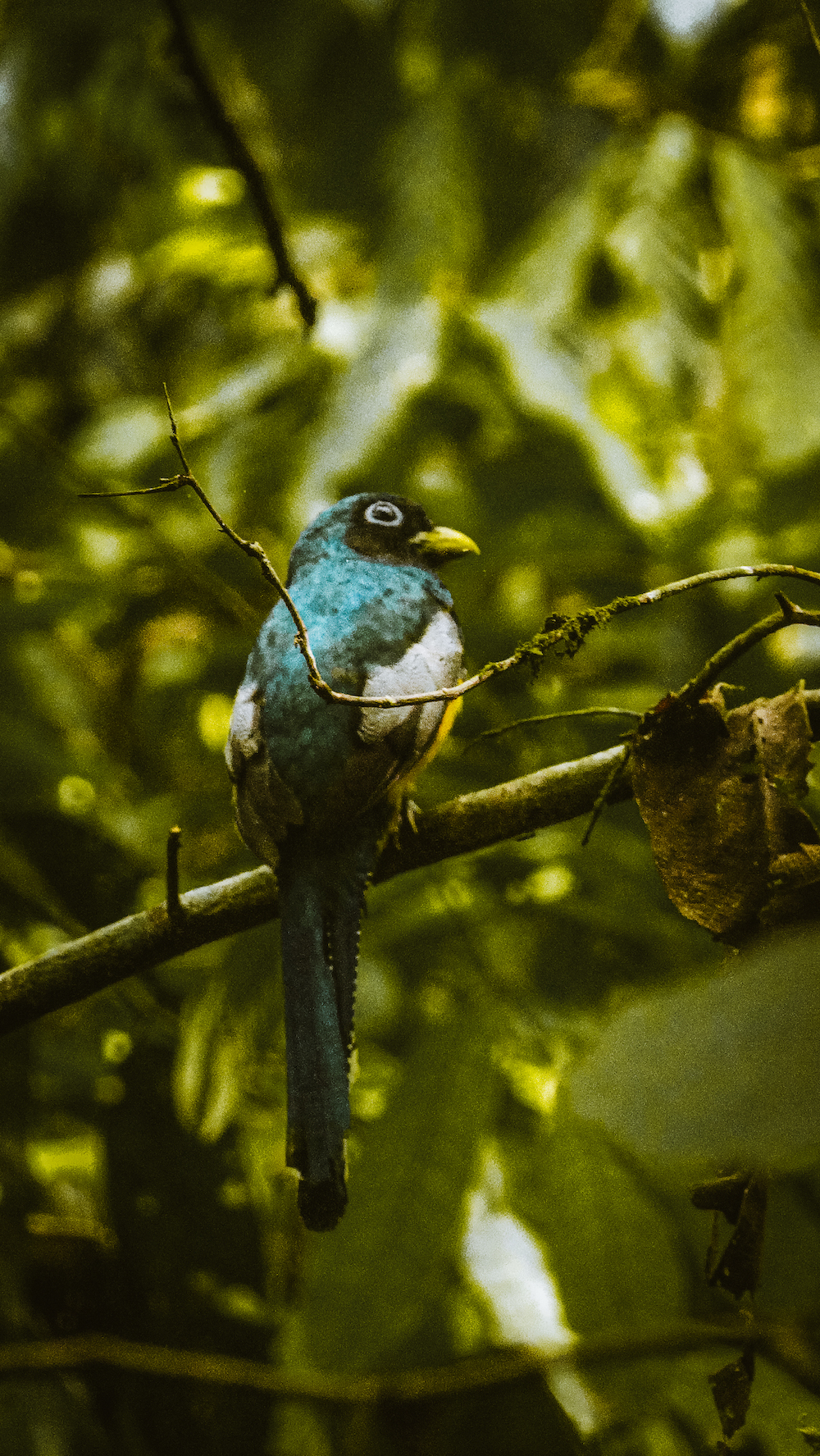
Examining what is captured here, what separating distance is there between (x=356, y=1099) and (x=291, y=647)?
2.03ft

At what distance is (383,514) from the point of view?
5.90 feet

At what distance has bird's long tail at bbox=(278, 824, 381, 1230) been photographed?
1200 mm

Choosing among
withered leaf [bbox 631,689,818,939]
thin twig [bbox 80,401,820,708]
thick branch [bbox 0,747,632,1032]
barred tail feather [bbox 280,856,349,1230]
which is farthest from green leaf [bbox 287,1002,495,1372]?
thin twig [bbox 80,401,820,708]

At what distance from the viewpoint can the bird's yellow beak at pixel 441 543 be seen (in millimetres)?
1770

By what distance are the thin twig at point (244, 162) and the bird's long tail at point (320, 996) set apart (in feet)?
2.47

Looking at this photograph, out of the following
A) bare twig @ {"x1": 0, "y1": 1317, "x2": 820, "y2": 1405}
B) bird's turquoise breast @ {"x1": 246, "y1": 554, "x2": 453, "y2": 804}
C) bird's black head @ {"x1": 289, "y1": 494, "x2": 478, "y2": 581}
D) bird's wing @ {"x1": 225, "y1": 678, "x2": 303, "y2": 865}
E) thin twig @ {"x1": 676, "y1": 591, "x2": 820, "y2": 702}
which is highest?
bird's black head @ {"x1": 289, "y1": 494, "x2": 478, "y2": 581}

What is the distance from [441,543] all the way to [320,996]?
2.41 ft

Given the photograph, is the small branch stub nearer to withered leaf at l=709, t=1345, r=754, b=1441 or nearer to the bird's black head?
the bird's black head

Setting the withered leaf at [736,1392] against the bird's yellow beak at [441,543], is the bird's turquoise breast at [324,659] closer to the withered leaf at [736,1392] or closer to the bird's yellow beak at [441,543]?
the bird's yellow beak at [441,543]

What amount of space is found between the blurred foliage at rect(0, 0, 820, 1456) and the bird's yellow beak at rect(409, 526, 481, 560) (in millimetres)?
155

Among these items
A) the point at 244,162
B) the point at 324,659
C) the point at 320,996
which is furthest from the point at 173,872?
the point at 244,162

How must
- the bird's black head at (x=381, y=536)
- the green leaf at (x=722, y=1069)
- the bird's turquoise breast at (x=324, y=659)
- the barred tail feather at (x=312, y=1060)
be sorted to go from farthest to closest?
the bird's black head at (x=381, y=536), the bird's turquoise breast at (x=324, y=659), the barred tail feather at (x=312, y=1060), the green leaf at (x=722, y=1069)

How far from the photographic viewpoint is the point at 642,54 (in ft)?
8.42

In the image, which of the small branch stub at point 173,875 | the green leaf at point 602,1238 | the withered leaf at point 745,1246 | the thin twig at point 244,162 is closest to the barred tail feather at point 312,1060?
the small branch stub at point 173,875
